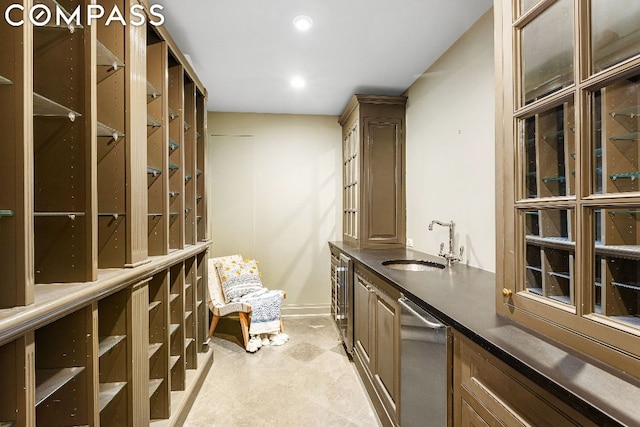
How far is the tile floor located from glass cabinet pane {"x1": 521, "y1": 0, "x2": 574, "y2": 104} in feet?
6.95

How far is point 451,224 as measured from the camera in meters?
2.47

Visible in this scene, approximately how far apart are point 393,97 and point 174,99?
2.18 meters

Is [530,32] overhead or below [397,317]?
overhead

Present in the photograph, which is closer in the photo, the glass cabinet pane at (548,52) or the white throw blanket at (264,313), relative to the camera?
the glass cabinet pane at (548,52)

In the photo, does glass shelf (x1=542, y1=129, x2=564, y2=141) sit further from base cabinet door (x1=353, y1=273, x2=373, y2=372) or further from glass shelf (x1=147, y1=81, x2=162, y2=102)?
glass shelf (x1=147, y1=81, x2=162, y2=102)

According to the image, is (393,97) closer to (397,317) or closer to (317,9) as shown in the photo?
(317,9)

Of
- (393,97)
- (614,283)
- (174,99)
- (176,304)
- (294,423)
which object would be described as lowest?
(294,423)

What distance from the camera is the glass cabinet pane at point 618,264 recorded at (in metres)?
0.81

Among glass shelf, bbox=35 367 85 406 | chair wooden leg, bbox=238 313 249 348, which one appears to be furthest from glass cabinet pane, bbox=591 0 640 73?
chair wooden leg, bbox=238 313 249 348

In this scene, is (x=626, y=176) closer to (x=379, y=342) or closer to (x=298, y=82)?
(x=379, y=342)

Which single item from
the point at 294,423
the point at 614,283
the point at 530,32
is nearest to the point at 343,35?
the point at 530,32

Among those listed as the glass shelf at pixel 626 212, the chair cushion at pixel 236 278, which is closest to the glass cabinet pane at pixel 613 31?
the glass shelf at pixel 626 212

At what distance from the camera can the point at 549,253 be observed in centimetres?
106

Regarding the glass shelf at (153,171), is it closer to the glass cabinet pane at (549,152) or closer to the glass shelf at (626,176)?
the glass cabinet pane at (549,152)
